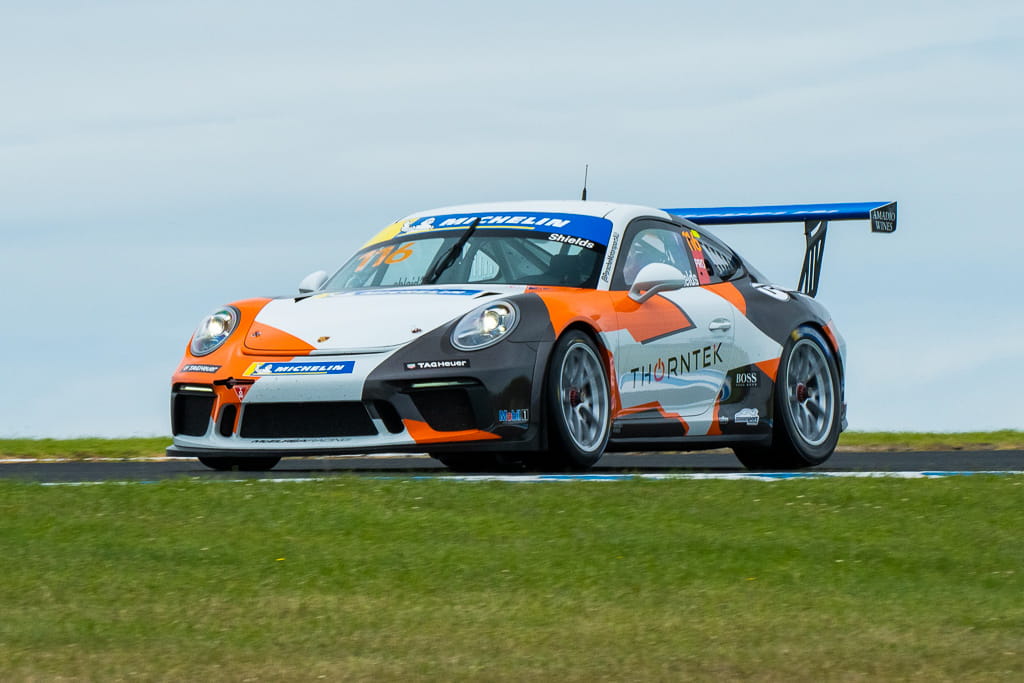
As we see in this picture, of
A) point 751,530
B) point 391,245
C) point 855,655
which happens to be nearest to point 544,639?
point 855,655

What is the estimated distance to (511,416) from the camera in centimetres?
902

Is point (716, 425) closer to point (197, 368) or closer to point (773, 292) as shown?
point (773, 292)

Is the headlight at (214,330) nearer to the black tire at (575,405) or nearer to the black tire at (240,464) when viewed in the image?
the black tire at (240,464)

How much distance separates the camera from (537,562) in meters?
6.11

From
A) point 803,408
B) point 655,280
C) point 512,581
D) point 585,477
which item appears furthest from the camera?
point 803,408

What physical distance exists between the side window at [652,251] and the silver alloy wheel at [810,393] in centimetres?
94

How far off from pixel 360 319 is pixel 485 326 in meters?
0.71

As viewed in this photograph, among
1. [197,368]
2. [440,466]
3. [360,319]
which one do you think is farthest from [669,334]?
[197,368]

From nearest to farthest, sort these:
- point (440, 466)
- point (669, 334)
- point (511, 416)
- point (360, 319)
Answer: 1. point (511, 416)
2. point (360, 319)
3. point (669, 334)
4. point (440, 466)

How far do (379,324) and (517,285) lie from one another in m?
0.94

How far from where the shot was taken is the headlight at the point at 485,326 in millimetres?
9117

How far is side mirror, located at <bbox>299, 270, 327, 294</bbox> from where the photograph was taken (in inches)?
418

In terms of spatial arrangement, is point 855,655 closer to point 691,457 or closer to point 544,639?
point 544,639

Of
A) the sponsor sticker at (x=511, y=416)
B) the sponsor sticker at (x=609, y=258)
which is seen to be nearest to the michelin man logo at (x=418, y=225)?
the sponsor sticker at (x=609, y=258)
